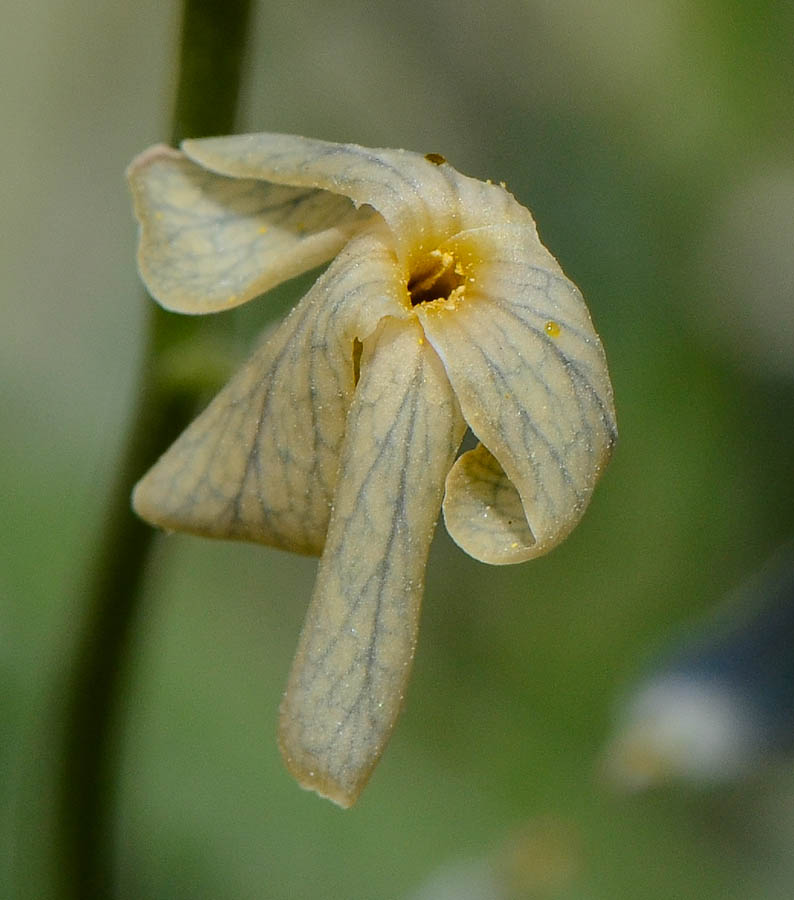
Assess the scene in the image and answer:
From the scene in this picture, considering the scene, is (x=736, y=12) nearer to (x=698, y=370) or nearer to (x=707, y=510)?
(x=698, y=370)

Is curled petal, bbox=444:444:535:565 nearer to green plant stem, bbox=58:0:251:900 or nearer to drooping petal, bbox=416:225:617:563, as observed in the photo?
Answer: drooping petal, bbox=416:225:617:563

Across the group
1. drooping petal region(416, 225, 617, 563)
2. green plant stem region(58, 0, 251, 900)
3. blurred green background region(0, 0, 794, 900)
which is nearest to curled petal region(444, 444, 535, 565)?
drooping petal region(416, 225, 617, 563)

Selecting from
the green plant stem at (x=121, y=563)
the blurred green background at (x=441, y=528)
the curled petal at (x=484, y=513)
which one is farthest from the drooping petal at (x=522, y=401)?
the blurred green background at (x=441, y=528)

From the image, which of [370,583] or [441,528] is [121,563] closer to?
[370,583]

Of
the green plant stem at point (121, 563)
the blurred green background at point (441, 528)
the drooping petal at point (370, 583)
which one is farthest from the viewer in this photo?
the blurred green background at point (441, 528)

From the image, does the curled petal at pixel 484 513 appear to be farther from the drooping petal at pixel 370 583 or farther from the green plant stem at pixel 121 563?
the green plant stem at pixel 121 563

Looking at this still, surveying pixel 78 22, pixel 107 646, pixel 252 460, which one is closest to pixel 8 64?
pixel 78 22

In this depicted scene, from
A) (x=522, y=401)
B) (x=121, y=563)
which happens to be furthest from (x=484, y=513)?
(x=121, y=563)
